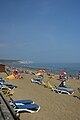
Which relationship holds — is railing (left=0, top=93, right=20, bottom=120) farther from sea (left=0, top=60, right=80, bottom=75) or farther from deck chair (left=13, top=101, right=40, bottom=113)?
sea (left=0, top=60, right=80, bottom=75)

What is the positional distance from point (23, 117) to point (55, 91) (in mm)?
8594

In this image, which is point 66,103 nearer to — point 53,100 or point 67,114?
point 53,100

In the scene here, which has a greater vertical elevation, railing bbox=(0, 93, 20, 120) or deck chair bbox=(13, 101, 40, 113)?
railing bbox=(0, 93, 20, 120)

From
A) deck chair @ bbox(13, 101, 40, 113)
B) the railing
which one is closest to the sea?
deck chair @ bbox(13, 101, 40, 113)

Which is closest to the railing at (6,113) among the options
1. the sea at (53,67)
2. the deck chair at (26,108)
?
the deck chair at (26,108)

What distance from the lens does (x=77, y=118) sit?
36.6 feet

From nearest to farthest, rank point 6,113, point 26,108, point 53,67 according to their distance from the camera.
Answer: point 6,113, point 26,108, point 53,67

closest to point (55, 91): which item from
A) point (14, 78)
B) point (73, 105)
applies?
point (73, 105)

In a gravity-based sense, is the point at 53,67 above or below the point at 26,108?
below

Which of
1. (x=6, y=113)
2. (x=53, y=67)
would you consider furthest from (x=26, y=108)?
(x=53, y=67)

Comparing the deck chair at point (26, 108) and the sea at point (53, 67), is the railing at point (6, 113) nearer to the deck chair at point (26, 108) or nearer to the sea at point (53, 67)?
the deck chair at point (26, 108)

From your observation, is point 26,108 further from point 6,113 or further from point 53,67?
point 53,67

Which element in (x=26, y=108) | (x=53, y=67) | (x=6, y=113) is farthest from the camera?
(x=53, y=67)

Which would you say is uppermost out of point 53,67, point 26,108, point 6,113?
point 6,113
